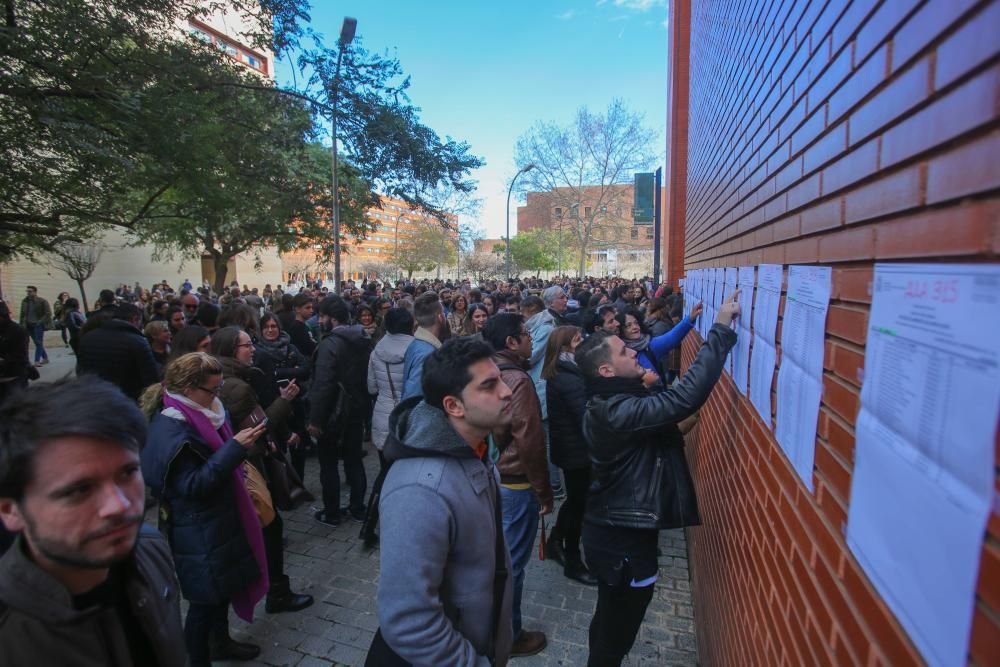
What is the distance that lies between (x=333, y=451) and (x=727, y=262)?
12.7ft

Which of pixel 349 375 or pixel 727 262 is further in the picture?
pixel 349 375

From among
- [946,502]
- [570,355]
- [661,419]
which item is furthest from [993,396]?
[570,355]

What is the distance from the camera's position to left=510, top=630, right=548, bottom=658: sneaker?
11.3 ft

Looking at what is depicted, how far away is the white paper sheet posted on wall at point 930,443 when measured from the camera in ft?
2.46

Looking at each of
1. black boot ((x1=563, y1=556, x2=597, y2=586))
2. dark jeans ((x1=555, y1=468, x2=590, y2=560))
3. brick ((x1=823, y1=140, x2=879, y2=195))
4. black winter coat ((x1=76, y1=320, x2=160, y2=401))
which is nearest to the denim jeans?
dark jeans ((x1=555, y1=468, x2=590, y2=560))

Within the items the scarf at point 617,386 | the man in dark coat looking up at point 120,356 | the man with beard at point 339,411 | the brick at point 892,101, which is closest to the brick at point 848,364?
the brick at point 892,101

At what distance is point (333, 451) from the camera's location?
16.9ft

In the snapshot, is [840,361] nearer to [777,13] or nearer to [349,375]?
[777,13]

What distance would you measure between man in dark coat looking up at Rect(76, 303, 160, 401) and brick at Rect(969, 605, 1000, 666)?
20.5 feet

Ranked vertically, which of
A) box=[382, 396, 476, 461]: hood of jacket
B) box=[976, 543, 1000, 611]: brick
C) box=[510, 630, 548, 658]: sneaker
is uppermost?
box=[976, 543, 1000, 611]: brick

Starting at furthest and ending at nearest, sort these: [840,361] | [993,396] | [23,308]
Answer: [23,308], [840,361], [993,396]

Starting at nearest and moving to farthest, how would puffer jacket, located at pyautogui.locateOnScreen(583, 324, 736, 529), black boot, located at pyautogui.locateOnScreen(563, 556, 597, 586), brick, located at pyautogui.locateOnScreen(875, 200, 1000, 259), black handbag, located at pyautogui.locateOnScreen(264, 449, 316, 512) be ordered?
brick, located at pyautogui.locateOnScreen(875, 200, 1000, 259)
puffer jacket, located at pyautogui.locateOnScreen(583, 324, 736, 529)
black handbag, located at pyautogui.locateOnScreen(264, 449, 316, 512)
black boot, located at pyautogui.locateOnScreen(563, 556, 597, 586)

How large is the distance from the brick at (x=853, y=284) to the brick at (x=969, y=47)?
0.43 meters

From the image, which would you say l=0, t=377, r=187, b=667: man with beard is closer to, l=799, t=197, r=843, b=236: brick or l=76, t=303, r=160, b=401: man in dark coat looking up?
l=799, t=197, r=843, b=236: brick
